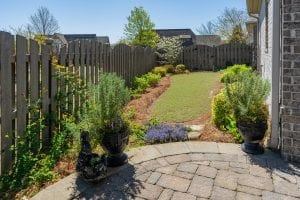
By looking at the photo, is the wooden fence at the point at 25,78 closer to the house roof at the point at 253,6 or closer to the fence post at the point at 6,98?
the fence post at the point at 6,98

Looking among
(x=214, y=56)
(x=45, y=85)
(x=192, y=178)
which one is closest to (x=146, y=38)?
(x=214, y=56)

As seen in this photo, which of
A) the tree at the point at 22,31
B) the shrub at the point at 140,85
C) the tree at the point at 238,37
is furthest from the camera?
the tree at the point at 238,37

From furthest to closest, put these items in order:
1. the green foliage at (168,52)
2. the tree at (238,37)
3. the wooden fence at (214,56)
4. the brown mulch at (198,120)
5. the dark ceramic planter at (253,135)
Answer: the tree at (238,37) < the wooden fence at (214,56) < the green foliage at (168,52) < the brown mulch at (198,120) < the dark ceramic planter at (253,135)

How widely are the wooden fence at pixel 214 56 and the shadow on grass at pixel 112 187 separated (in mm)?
18779

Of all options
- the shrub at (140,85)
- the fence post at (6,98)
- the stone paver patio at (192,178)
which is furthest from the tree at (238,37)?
the fence post at (6,98)

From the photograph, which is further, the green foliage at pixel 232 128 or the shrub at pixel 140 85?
the shrub at pixel 140 85

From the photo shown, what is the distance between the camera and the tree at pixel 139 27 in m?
29.0

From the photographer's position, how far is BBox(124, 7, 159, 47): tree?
29.0 metres

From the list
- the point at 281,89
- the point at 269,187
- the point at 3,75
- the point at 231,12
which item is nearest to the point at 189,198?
the point at 269,187

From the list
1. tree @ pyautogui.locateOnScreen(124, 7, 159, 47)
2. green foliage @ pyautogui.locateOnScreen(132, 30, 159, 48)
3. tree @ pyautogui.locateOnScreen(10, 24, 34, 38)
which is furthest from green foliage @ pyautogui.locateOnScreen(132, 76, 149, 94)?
tree @ pyautogui.locateOnScreen(124, 7, 159, 47)

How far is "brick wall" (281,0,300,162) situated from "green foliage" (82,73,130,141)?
213 cm

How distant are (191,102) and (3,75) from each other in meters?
5.93

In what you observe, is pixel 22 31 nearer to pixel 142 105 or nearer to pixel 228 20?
pixel 142 105

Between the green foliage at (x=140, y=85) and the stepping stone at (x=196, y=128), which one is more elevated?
the green foliage at (x=140, y=85)
